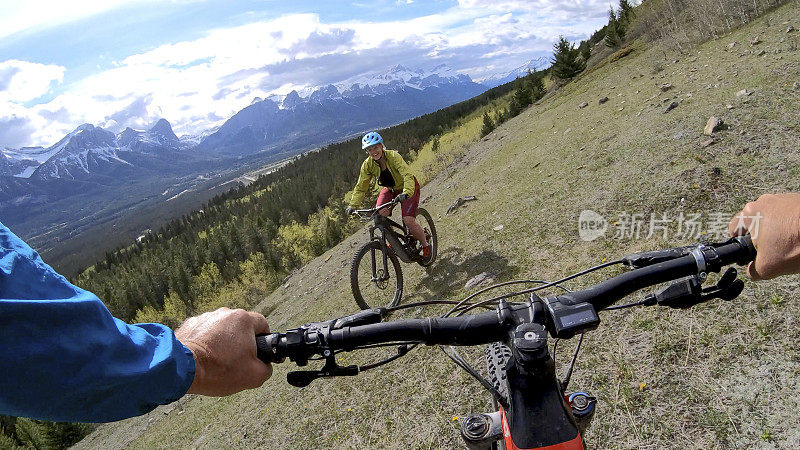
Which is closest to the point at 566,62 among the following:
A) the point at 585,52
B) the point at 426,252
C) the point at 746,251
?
the point at 585,52

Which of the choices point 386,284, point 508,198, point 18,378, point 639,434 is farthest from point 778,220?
point 508,198

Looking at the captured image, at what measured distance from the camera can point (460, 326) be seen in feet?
5.25

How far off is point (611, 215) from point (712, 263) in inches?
202

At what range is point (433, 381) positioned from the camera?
4523 millimetres

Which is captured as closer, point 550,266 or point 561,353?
point 561,353

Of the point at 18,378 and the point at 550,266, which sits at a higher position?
the point at 18,378

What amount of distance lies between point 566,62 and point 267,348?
33.8 meters

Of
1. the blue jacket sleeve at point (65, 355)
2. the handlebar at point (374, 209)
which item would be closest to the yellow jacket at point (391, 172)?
the handlebar at point (374, 209)

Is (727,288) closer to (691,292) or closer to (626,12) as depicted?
(691,292)

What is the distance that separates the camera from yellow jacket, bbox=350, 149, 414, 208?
7.00 metres

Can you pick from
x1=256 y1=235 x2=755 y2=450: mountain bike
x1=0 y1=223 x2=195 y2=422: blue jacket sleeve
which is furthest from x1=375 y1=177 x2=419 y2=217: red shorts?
x1=0 y1=223 x2=195 y2=422: blue jacket sleeve

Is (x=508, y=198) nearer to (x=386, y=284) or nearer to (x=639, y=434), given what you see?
(x=386, y=284)

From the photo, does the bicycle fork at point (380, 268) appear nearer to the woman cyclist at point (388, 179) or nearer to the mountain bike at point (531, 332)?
the woman cyclist at point (388, 179)

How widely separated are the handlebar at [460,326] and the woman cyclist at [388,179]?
5320mm
